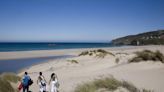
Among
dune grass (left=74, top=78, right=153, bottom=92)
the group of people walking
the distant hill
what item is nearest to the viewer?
dune grass (left=74, top=78, right=153, bottom=92)

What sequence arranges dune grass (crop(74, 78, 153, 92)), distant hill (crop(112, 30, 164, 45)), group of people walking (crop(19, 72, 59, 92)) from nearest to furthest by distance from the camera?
dune grass (crop(74, 78, 153, 92)), group of people walking (crop(19, 72, 59, 92)), distant hill (crop(112, 30, 164, 45))

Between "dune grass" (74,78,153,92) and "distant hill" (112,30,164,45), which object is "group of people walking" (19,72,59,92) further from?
"distant hill" (112,30,164,45)

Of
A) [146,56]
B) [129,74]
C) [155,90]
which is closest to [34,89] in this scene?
[129,74]

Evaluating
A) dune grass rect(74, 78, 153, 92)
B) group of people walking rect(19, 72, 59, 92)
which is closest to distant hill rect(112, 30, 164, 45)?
group of people walking rect(19, 72, 59, 92)

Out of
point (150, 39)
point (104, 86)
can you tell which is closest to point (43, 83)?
point (104, 86)

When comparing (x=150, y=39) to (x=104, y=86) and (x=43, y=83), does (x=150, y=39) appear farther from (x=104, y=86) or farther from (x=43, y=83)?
(x=104, y=86)

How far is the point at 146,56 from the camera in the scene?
61.9 feet

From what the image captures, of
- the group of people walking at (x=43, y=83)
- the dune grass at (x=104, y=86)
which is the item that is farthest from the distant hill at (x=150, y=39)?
the dune grass at (x=104, y=86)

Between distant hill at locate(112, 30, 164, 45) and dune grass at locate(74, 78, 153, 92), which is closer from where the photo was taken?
dune grass at locate(74, 78, 153, 92)

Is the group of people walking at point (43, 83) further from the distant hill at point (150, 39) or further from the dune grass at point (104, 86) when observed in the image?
the distant hill at point (150, 39)

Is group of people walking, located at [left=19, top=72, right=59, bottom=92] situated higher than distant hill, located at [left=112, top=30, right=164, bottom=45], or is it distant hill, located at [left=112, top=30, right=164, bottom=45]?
distant hill, located at [left=112, top=30, right=164, bottom=45]

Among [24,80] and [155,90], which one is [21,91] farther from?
[155,90]

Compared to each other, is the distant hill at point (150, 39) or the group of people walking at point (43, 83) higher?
the distant hill at point (150, 39)

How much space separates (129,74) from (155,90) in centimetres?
399
